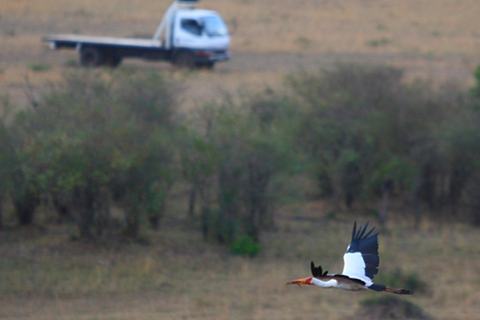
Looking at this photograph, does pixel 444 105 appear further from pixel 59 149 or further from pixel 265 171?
pixel 59 149

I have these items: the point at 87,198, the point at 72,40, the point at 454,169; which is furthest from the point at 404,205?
the point at 72,40

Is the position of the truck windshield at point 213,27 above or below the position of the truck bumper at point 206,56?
above

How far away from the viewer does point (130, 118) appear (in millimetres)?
10797

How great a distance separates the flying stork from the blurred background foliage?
6190mm

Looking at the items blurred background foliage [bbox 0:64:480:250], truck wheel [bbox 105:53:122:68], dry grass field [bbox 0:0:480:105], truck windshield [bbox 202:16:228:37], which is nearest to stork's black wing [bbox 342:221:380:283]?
blurred background foliage [bbox 0:64:480:250]

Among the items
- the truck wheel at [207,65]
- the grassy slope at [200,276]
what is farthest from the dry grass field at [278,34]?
the grassy slope at [200,276]

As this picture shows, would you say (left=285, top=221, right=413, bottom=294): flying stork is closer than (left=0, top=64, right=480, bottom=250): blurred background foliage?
Yes

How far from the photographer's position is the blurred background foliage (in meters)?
10.2

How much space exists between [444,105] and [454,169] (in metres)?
1.31

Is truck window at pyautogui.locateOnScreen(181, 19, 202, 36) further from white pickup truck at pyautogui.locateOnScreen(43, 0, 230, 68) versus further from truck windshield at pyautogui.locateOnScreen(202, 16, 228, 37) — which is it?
truck windshield at pyautogui.locateOnScreen(202, 16, 228, 37)

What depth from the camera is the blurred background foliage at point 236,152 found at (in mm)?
10203

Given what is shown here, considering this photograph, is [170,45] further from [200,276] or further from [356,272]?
[356,272]

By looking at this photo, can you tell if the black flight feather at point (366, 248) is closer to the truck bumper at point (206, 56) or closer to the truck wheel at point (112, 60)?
the truck bumper at point (206, 56)

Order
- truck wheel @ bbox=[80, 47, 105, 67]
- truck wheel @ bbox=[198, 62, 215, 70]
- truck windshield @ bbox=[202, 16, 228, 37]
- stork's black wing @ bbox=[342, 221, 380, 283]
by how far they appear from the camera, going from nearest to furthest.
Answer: stork's black wing @ bbox=[342, 221, 380, 283] → truck wheel @ bbox=[80, 47, 105, 67] → truck windshield @ bbox=[202, 16, 228, 37] → truck wheel @ bbox=[198, 62, 215, 70]
